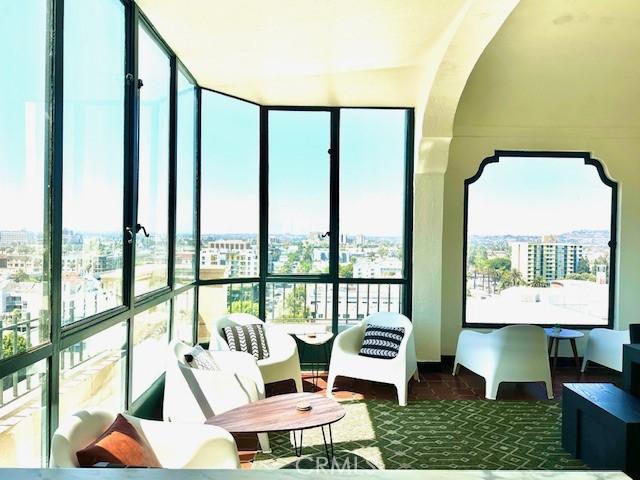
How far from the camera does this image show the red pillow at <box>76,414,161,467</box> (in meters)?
1.97

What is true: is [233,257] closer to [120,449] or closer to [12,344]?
[12,344]

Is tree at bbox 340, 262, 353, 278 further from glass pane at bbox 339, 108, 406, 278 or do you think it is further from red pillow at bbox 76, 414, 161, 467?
red pillow at bbox 76, 414, 161, 467

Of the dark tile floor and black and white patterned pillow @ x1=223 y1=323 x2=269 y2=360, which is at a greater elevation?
black and white patterned pillow @ x1=223 y1=323 x2=269 y2=360

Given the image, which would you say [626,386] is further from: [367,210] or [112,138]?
[112,138]

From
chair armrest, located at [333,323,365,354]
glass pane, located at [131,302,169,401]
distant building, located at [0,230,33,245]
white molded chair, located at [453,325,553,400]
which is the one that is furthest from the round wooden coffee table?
white molded chair, located at [453,325,553,400]

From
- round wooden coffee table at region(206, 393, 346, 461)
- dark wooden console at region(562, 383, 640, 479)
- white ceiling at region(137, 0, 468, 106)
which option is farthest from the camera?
white ceiling at region(137, 0, 468, 106)

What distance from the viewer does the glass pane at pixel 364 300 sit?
245 inches

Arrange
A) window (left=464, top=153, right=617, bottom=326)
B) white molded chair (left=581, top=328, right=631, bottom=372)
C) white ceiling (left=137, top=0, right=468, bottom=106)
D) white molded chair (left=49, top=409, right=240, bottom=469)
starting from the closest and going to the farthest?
white molded chair (left=49, top=409, right=240, bottom=469) → white ceiling (left=137, top=0, right=468, bottom=106) → white molded chair (left=581, top=328, right=631, bottom=372) → window (left=464, top=153, right=617, bottom=326)

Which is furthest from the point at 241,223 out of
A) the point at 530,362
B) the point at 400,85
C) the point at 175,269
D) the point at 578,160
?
the point at 578,160

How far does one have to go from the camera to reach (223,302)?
589 cm

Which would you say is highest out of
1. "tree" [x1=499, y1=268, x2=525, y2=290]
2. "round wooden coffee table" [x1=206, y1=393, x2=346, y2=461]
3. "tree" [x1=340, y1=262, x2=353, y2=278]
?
Answer: "tree" [x1=340, y1=262, x2=353, y2=278]

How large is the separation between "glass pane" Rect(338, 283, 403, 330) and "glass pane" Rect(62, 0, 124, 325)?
3183 millimetres

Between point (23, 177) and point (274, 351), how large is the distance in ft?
10.6

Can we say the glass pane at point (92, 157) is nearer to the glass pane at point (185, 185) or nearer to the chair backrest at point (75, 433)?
the chair backrest at point (75, 433)
